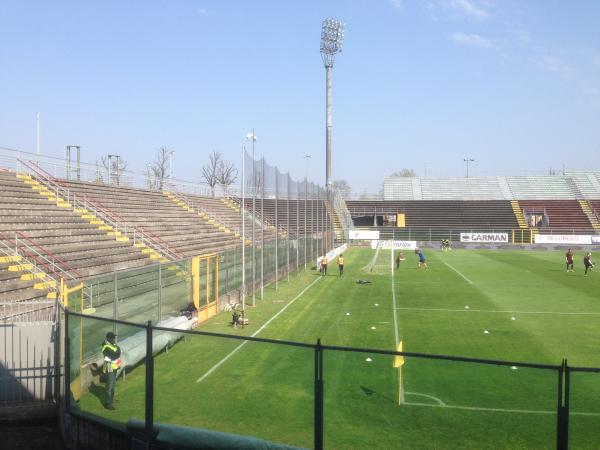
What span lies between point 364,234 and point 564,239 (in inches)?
863

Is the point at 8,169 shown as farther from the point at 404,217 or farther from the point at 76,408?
the point at 404,217

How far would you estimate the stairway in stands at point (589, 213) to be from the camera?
69.3m

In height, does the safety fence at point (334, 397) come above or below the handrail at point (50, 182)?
below

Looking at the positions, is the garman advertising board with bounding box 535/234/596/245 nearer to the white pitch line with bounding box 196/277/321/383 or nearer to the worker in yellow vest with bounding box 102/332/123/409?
the white pitch line with bounding box 196/277/321/383

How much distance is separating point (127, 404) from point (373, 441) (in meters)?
3.86

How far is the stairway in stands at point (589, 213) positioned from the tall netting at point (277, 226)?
39.6 m

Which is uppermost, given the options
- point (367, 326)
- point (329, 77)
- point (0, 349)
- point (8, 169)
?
point (329, 77)

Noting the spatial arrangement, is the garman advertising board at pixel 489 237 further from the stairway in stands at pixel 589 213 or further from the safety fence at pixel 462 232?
the stairway in stands at pixel 589 213

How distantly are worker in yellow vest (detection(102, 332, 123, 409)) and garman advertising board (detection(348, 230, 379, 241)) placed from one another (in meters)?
57.7

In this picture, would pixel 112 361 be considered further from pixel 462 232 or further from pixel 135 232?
pixel 462 232

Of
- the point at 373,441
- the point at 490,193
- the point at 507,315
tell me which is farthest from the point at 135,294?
the point at 490,193

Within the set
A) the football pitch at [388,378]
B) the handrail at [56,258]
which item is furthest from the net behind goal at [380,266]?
the handrail at [56,258]

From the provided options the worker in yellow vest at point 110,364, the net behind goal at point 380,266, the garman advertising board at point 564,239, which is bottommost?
the net behind goal at point 380,266

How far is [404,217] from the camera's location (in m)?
74.6
